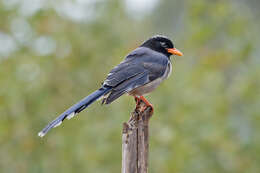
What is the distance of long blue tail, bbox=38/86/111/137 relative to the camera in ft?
15.7

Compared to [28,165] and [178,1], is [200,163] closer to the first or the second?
[28,165]

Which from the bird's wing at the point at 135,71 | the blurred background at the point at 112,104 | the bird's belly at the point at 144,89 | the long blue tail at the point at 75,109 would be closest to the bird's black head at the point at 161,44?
the bird's wing at the point at 135,71

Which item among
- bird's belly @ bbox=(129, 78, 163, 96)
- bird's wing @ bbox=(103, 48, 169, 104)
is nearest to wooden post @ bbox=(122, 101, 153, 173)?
bird's wing @ bbox=(103, 48, 169, 104)

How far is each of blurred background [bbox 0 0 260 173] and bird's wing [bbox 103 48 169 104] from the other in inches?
39.1

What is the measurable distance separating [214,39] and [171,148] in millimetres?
2264

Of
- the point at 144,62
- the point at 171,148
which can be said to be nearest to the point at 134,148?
the point at 144,62

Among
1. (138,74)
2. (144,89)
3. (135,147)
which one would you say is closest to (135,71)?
(138,74)

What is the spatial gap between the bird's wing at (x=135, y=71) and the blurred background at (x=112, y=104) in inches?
39.1

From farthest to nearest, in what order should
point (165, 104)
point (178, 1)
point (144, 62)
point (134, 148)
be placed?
point (178, 1) < point (165, 104) < point (144, 62) < point (134, 148)

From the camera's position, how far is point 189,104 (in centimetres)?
742

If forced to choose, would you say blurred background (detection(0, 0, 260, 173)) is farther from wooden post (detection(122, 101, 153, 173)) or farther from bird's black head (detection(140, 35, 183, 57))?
wooden post (detection(122, 101, 153, 173))

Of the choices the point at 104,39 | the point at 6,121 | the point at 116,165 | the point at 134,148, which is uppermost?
the point at 104,39

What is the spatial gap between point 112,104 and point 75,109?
2387mm

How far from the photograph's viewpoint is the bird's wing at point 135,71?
570 cm
